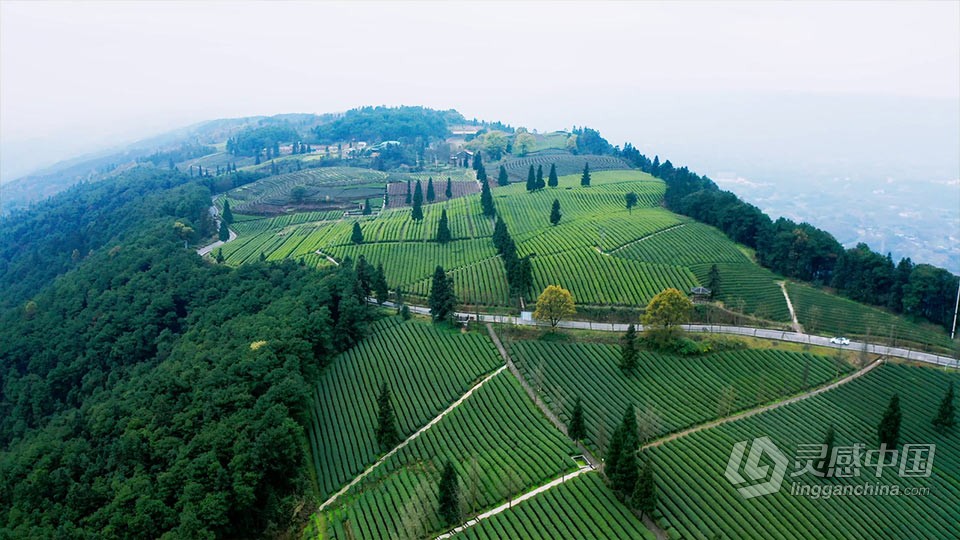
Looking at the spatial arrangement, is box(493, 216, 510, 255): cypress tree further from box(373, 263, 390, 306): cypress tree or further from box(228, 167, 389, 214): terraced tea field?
box(228, 167, 389, 214): terraced tea field

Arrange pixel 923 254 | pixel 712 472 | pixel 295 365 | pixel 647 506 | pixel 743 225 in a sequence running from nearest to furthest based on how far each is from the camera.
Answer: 1. pixel 647 506
2. pixel 712 472
3. pixel 295 365
4. pixel 743 225
5. pixel 923 254

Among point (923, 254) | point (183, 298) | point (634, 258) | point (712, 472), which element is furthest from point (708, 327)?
point (923, 254)

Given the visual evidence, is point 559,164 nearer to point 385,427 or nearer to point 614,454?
point 385,427

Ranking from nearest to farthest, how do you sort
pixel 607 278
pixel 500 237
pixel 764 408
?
pixel 764 408
pixel 607 278
pixel 500 237

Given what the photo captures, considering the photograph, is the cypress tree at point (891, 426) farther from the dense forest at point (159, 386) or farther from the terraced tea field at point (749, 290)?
the dense forest at point (159, 386)

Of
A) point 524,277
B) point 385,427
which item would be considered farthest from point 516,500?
point 524,277

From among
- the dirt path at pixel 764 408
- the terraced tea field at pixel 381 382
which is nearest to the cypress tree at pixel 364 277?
the terraced tea field at pixel 381 382

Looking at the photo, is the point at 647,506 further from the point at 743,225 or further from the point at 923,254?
the point at 923,254
